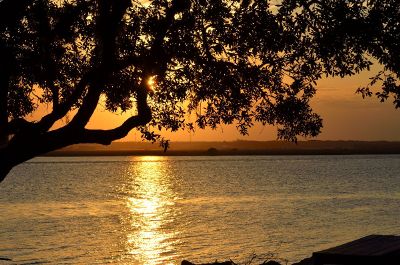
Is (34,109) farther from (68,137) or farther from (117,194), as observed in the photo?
(117,194)

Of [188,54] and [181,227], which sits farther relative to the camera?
[181,227]

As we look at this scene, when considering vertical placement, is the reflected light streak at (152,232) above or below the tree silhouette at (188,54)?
below

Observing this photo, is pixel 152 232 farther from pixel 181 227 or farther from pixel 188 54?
pixel 188 54

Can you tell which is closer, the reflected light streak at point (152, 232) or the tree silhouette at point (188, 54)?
the tree silhouette at point (188, 54)

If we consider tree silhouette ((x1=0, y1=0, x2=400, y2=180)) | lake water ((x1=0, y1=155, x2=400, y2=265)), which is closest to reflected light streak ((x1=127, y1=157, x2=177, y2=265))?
lake water ((x1=0, y1=155, x2=400, y2=265))

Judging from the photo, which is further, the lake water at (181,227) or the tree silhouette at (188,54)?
the lake water at (181,227)

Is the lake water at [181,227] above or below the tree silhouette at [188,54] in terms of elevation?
below

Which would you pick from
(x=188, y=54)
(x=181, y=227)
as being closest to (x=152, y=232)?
(x=181, y=227)

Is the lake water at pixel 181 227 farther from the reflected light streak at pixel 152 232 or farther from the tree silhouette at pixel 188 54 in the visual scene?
the tree silhouette at pixel 188 54

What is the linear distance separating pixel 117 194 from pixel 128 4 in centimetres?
9266

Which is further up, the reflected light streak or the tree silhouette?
the tree silhouette

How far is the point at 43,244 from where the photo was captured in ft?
151

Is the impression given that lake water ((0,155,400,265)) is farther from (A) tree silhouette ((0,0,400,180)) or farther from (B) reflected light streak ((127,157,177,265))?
(A) tree silhouette ((0,0,400,180))

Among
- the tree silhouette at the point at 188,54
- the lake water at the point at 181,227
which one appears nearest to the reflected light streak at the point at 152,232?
the lake water at the point at 181,227
